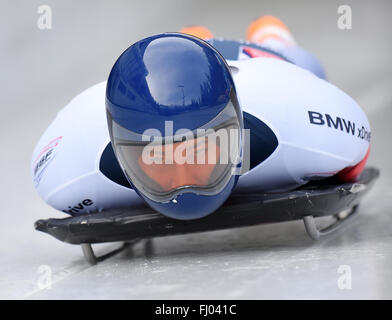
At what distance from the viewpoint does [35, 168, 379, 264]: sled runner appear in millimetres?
2482

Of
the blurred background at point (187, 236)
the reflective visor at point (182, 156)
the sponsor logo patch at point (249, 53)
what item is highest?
the sponsor logo patch at point (249, 53)

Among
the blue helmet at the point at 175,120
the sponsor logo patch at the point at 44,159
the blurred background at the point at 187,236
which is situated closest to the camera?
the blue helmet at the point at 175,120

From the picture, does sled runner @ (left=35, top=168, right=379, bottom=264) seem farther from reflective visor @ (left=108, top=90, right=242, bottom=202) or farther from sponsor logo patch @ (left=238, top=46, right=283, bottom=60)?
sponsor logo patch @ (left=238, top=46, right=283, bottom=60)

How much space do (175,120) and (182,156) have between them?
4.6 inches

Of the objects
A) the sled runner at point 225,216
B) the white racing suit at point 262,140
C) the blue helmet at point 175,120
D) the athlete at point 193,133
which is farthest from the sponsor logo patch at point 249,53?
the blue helmet at point 175,120

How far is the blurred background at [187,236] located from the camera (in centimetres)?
222

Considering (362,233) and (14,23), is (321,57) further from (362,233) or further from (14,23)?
(362,233)

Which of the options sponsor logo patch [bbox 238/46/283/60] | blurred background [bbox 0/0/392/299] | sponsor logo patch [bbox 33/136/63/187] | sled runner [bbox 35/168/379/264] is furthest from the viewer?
sponsor logo patch [bbox 238/46/283/60]

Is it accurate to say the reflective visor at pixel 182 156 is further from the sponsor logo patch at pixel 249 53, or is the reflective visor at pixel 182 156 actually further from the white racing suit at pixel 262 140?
the sponsor logo patch at pixel 249 53

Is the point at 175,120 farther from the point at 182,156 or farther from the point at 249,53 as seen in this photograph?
the point at 249,53

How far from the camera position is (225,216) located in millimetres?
2490

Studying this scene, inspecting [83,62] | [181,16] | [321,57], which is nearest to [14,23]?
[83,62]

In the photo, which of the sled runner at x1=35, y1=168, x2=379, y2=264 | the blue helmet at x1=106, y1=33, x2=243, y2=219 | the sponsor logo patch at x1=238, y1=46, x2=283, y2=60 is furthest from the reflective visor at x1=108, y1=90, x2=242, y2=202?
the sponsor logo patch at x1=238, y1=46, x2=283, y2=60
